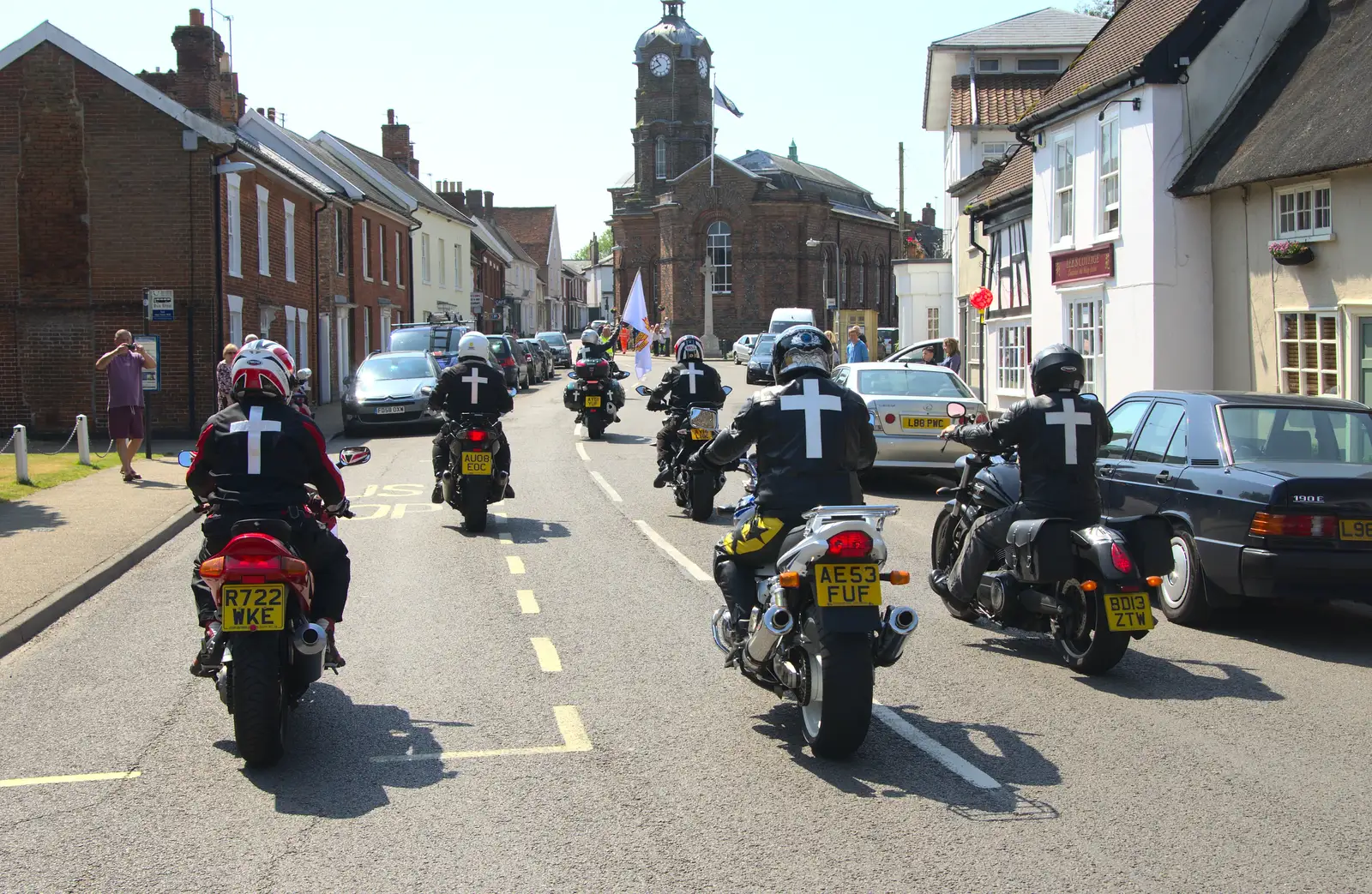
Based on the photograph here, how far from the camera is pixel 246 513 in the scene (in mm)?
6090

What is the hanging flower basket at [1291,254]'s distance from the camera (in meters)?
16.3

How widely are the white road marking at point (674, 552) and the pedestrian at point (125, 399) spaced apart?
7.50 metres

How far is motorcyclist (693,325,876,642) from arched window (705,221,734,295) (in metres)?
74.1

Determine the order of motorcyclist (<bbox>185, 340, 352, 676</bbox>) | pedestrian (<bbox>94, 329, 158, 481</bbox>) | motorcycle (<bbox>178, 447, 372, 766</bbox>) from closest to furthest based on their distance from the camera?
motorcycle (<bbox>178, 447, 372, 766</bbox>) → motorcyclist (<bbox>185, 340, 352, 676</bbox>) → pedestrian (<bbox>94, 329, 158, 481</bbox>)

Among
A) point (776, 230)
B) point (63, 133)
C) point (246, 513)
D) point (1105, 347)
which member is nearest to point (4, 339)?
point (63, 133)

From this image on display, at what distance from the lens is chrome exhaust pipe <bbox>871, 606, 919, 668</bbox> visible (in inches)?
223

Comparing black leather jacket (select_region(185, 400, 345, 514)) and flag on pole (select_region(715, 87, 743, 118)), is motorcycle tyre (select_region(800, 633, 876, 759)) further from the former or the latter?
flag on pole (select_region(715, 87, 743, 118))

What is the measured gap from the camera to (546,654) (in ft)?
25.6

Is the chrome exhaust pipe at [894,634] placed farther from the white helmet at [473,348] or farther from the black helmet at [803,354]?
the white helmet at [473,348]

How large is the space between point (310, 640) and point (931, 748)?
285 cm

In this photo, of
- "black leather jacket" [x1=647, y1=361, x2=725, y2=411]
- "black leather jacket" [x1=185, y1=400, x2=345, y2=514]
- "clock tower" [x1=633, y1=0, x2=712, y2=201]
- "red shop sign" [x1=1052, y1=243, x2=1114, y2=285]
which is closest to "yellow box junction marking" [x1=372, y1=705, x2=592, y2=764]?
"black leather jacket" [x1=185, y1=400, x2=345, y2=514]

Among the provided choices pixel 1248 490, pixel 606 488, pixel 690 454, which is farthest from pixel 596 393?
pixel 1248 490

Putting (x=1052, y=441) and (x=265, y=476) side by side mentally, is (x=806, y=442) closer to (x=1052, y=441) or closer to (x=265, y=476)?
(x=1052, y=441)

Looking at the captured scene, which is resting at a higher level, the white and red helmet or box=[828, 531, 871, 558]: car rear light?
the white and red helmet
